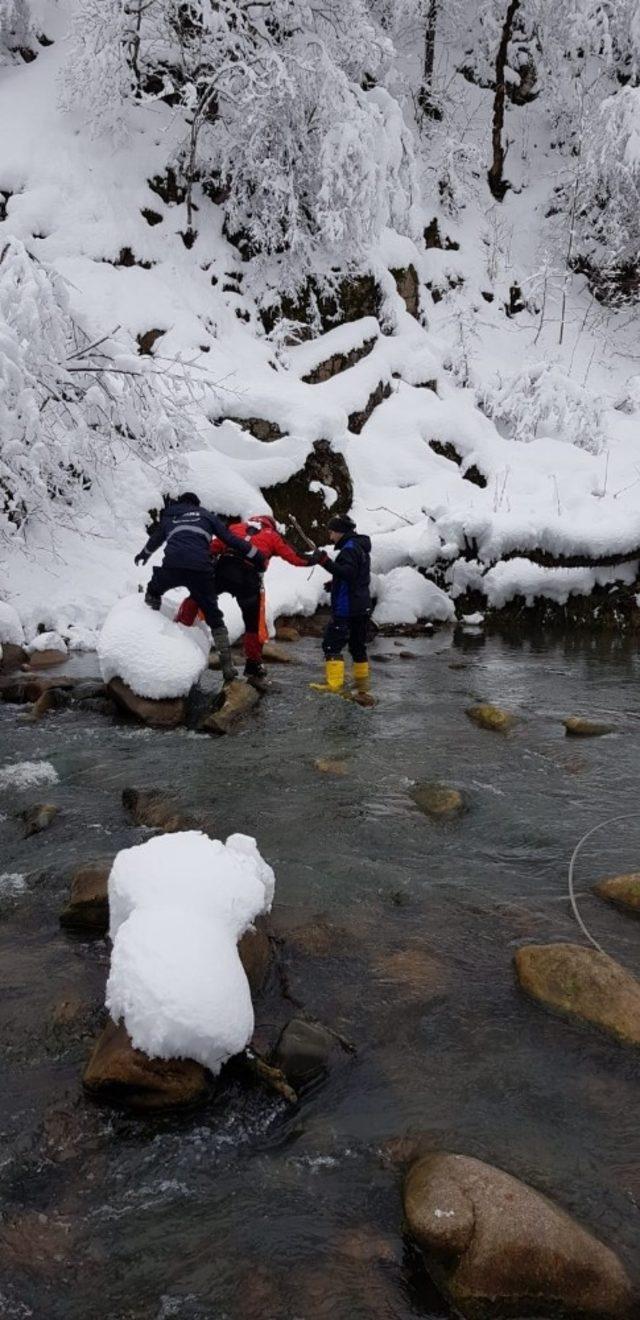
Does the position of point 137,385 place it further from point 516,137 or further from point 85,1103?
point 516,137

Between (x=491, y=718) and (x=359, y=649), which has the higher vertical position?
(x=359, y=649)

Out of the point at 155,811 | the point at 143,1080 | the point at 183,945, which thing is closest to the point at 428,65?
the point at 155,811

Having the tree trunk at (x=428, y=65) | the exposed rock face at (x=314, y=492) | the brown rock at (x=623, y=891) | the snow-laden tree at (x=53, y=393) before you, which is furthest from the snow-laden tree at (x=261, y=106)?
the brown rock at (x=623, y=891)

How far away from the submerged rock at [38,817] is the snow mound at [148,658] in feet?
6.80

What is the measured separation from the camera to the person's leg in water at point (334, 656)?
841 cm

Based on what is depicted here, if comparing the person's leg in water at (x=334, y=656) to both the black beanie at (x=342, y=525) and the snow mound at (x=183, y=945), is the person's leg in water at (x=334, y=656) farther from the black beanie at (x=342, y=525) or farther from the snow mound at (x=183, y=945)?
the snow mound at (x=183, y=945)

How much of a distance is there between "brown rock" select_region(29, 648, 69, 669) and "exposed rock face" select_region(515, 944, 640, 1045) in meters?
7.15

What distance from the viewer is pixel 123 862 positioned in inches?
136

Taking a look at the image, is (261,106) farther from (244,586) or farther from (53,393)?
(244,586)

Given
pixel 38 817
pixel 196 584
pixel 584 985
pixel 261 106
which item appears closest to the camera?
pixel 584 985

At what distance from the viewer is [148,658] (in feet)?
23.7

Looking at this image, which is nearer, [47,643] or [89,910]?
[89,910]

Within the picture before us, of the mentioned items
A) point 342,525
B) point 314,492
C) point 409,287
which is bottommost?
point 342,525

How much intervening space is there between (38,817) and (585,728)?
15.9ft
